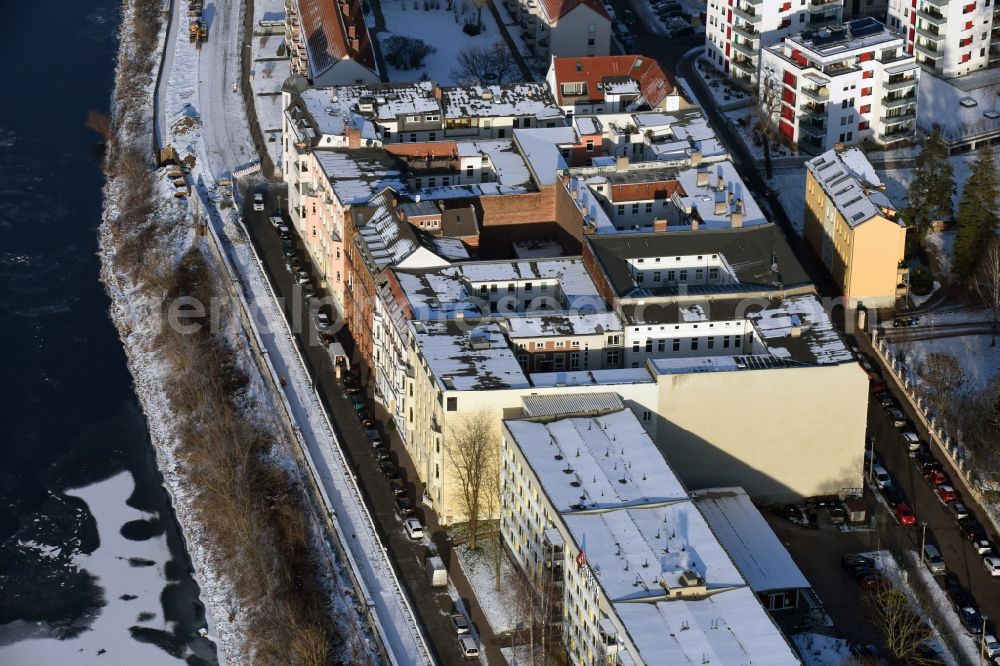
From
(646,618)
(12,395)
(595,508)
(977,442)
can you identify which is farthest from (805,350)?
(12,395)

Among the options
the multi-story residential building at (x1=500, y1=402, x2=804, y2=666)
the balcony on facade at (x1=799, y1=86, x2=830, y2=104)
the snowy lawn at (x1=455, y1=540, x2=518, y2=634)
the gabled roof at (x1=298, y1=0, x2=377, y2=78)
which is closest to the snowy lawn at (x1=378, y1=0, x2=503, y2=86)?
the gabled roof at (x1=298, y1=0, x2=377, y2=78)

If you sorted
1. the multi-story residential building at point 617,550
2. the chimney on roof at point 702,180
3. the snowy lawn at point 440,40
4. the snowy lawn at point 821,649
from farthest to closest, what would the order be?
the snowy lawn at point 440,40
the chimney on roof at point 702,180
the snowy lawn at point 821,649
the multi-story residential building at point 617,550

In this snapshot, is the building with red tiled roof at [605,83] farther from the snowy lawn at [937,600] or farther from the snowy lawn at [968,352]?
the snowy lawn at [937,600]

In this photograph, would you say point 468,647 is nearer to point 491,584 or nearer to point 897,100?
point 491,584

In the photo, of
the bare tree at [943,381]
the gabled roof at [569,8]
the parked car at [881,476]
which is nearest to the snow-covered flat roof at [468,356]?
the parked car at [881,476]

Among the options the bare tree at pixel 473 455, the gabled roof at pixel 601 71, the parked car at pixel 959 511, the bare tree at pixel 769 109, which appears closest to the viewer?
the bare tree at pixel 473 455

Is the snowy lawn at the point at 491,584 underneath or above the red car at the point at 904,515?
above
